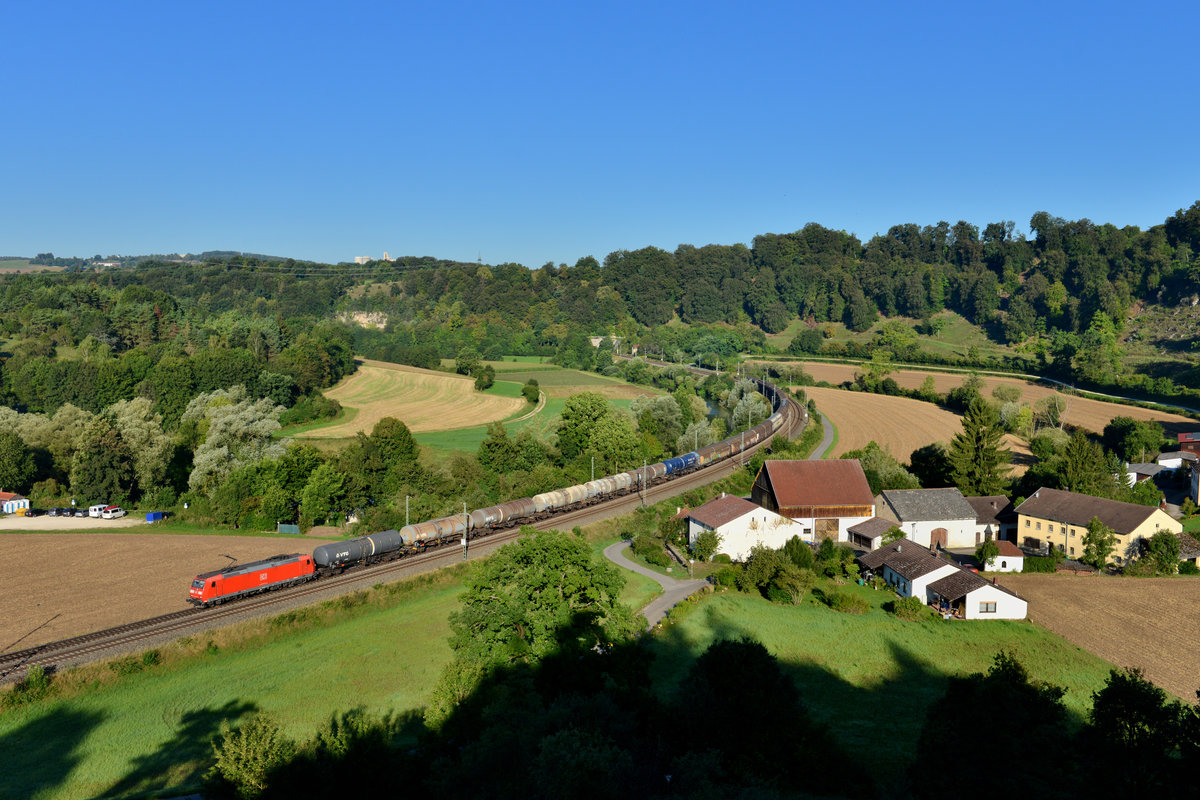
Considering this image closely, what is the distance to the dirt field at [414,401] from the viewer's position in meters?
100

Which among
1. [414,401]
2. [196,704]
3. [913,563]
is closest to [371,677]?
[196,704]

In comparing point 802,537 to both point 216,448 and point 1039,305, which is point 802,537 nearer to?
point 216,448

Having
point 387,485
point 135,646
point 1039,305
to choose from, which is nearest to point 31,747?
point 135,646

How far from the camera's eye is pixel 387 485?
68125mm

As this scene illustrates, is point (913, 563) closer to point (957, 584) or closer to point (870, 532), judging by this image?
point (957, 584)

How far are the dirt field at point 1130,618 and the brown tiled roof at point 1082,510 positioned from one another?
14.8 feet

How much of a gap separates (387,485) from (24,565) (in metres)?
25.8

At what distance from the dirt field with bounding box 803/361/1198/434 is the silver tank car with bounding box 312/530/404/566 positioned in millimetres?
85331

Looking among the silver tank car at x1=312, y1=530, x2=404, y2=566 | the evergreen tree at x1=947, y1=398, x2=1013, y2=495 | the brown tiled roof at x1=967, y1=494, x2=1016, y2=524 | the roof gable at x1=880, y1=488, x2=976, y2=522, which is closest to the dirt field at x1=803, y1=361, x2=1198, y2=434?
the evergreen tree at x1=947, y1=398, x2=1013, y2=495

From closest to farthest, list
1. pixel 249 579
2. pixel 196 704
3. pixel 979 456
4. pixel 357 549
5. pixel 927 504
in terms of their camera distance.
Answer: pixel 196 704
pixel 249 579
pixel 357 549
pixel 927 504
pixel 979 456

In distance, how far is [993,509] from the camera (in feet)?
204

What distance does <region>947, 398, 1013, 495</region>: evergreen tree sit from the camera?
66562 millimetres

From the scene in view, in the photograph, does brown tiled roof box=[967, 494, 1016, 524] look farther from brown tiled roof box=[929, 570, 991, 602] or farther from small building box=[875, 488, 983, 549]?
brown tiled roof box=[929, 570, 991, 602]

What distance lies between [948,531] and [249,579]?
158 ft
